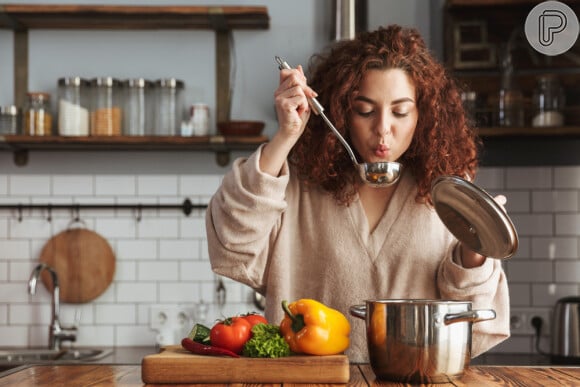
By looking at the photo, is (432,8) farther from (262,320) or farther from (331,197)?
(262,320)

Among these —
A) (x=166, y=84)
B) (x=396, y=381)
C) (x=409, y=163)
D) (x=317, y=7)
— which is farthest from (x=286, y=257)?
(x=317, y=7)

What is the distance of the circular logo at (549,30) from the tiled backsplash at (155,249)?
188 centimetres

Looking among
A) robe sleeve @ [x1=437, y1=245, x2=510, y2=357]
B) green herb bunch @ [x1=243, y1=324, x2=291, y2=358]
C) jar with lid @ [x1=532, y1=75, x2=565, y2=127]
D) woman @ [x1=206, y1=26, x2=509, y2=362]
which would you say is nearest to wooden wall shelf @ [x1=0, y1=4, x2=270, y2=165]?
jar with lid @ [x1=532, y1=75, x2=565, y2=127]

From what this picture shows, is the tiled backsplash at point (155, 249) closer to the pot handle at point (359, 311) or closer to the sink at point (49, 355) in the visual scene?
the sink at point (49, 355)

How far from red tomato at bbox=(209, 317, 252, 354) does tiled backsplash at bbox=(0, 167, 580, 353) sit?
2129 mm

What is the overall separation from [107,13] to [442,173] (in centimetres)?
205

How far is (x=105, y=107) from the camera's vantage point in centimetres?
369

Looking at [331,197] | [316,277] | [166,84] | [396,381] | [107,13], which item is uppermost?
[107,13]

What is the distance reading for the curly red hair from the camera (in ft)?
6.78

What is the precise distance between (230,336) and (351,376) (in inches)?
9.6

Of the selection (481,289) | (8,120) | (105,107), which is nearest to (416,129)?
(481,289)

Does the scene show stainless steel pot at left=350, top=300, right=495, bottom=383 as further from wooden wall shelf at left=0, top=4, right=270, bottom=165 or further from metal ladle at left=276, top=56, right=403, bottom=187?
wooden wall shelf at left=0, top=4, right=270, bottom=165

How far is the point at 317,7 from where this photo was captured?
391 centimetres

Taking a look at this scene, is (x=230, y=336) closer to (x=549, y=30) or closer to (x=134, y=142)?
(x=549, y=30)
